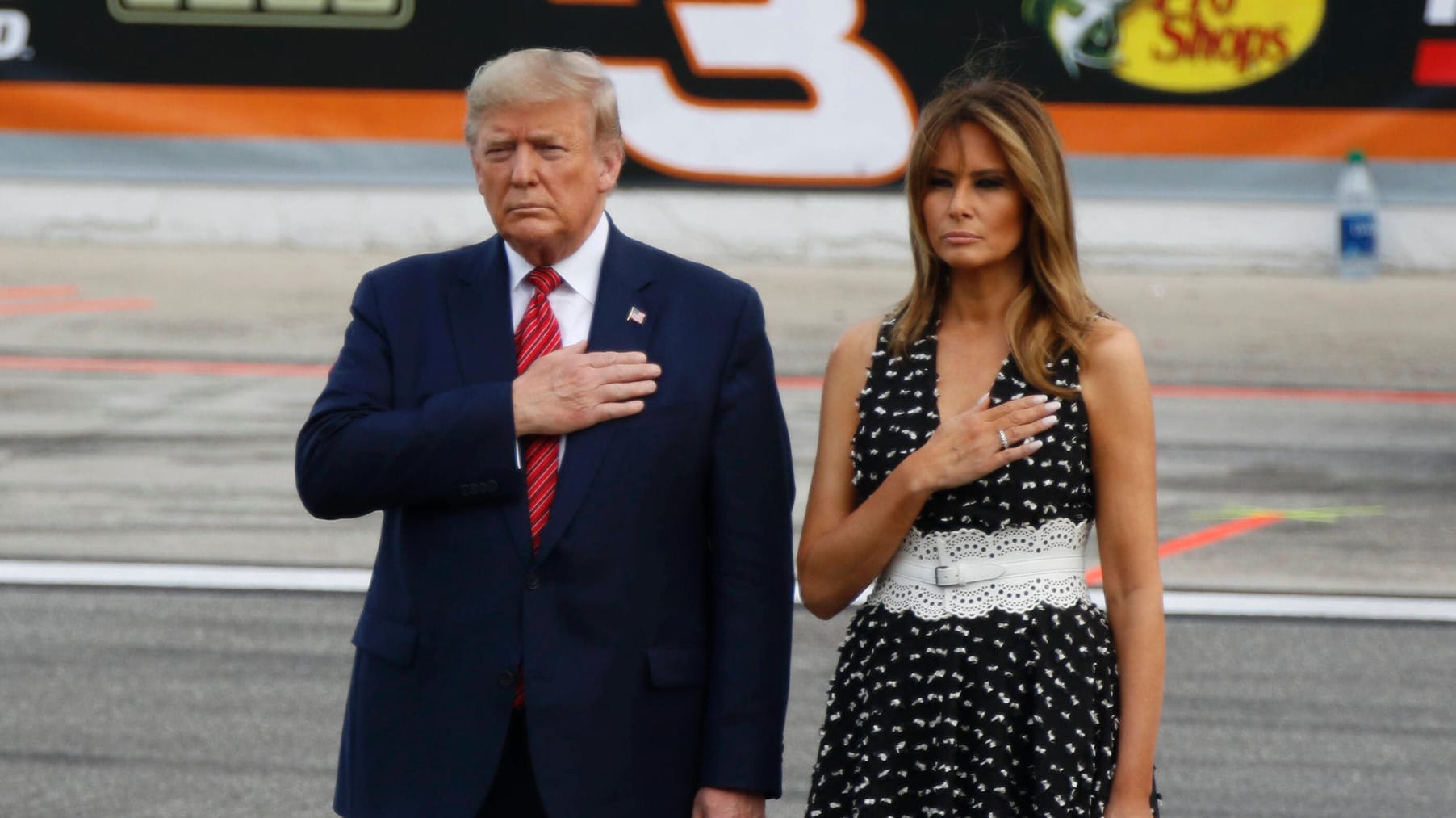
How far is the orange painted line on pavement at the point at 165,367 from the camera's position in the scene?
1090 centimetres

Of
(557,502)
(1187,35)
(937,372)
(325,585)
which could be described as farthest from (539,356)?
(1187,35)

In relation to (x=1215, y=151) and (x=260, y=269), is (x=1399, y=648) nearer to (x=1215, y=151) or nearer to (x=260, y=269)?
(x=1215, y=151)

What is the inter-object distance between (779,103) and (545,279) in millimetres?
11711

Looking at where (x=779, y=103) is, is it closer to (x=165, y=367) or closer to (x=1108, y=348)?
(x=165, y=367)

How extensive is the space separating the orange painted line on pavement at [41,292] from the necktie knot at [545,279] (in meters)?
11.1

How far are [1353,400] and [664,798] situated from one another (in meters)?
8.61

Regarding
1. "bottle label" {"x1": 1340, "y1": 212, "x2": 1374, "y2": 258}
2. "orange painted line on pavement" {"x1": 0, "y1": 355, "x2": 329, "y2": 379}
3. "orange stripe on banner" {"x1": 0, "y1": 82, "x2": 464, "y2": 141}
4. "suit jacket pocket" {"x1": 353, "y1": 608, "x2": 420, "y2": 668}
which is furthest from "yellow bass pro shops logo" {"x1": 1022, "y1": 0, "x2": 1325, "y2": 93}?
"suit jacket pocket" {"x1": 353, "y1": 608, "x2": 420, "y2": 668}

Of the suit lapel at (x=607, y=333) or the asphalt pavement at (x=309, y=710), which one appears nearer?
the suit lapel at (x=607, y=333)

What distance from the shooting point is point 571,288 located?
2.93 meters

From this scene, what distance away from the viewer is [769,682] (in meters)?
2.89

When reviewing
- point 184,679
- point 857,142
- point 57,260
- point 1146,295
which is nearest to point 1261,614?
point 184,679

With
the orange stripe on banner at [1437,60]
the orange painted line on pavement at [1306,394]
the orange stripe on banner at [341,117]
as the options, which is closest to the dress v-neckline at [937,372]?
the orange painted line on pavement at [1306,394]

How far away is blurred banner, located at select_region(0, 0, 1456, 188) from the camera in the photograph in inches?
555

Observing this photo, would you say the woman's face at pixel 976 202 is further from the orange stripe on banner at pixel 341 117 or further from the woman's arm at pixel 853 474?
the orange stripe on banner at pixel 341 117
